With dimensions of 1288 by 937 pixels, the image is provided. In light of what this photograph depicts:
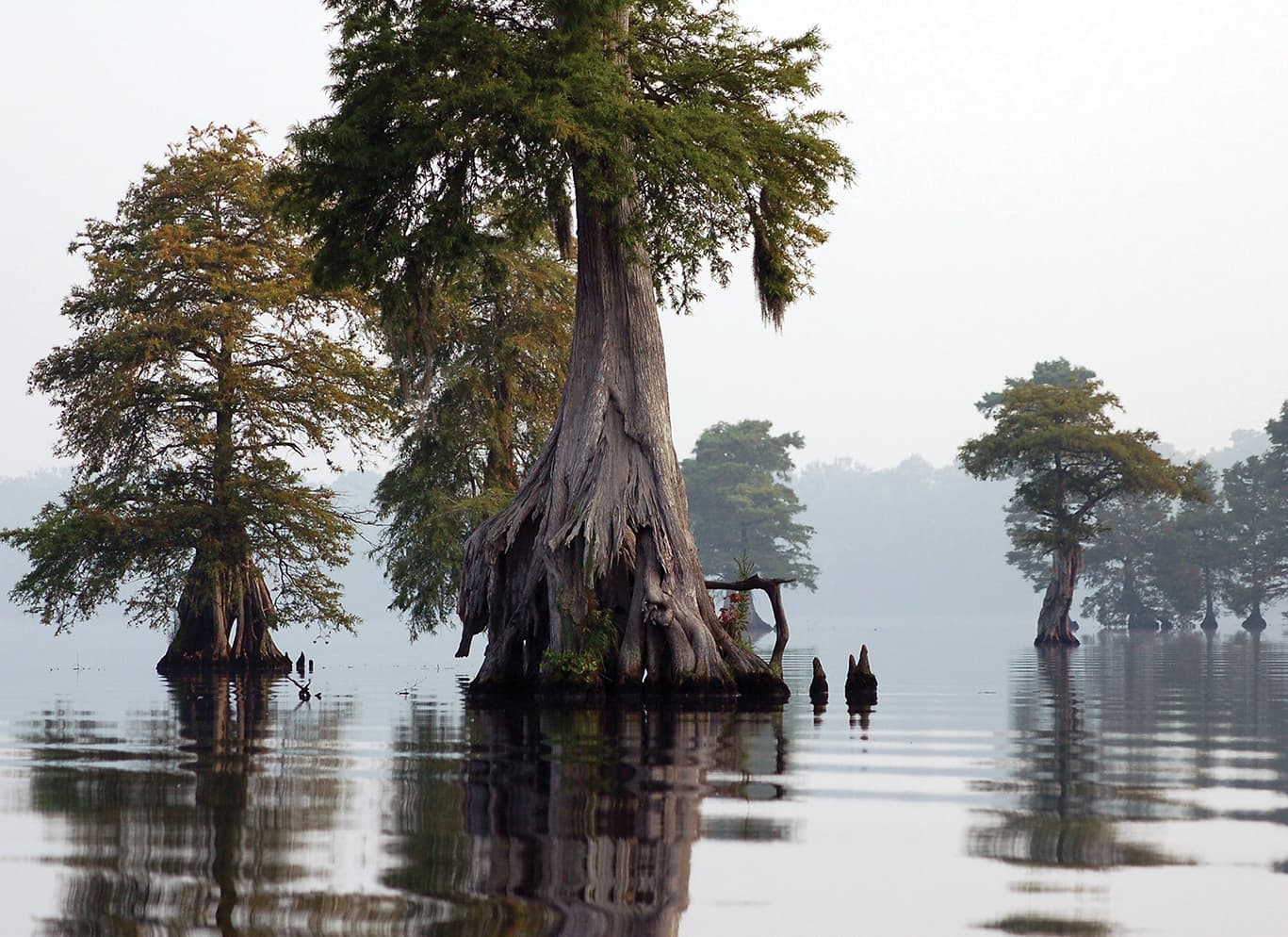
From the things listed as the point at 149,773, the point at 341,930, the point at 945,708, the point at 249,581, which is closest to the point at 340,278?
the point at 945,708

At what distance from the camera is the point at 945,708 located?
969 inches

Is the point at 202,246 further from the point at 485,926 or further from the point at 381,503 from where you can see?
the point at 485,926

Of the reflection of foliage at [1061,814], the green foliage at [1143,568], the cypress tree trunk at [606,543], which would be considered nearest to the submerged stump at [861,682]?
the cypress tree trunk at [606,543]

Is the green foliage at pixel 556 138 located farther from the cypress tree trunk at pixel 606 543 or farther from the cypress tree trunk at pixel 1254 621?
the cypress tree trunk at pixel 1254 621

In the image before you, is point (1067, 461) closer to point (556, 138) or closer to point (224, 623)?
point (224, 623)

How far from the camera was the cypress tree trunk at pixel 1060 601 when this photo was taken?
241 feet

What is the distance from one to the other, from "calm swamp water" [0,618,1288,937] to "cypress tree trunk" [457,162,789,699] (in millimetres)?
2537

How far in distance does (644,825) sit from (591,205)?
712 inches

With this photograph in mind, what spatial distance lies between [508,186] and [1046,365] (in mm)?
87745

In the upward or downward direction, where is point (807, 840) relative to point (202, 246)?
downward

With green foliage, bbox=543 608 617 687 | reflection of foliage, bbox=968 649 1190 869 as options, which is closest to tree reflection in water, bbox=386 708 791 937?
reflection of foliage, bbox=968 649 1190 869

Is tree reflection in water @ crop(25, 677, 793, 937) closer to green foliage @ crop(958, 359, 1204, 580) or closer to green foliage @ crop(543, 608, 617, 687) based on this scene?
green foliage @ crop(543, 608, 617, 687)

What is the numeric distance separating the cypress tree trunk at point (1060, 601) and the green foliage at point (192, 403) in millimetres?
40005

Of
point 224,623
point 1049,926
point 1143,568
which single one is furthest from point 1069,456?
point 1049,926
